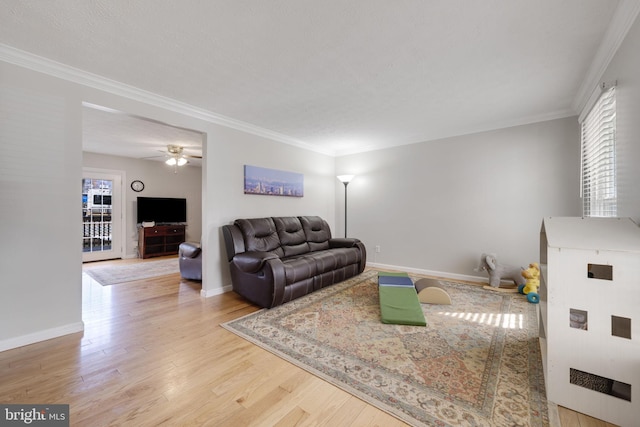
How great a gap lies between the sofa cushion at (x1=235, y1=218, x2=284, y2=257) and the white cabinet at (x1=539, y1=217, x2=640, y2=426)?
2964 millimetres

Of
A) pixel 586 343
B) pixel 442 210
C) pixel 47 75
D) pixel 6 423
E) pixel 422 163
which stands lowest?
pixel 6 423

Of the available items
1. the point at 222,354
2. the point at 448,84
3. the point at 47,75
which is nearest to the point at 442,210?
the point at 448,84

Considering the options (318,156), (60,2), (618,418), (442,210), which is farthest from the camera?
(318,156)

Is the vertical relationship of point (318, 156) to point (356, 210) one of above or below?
above

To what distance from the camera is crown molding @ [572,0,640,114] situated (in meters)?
1.59

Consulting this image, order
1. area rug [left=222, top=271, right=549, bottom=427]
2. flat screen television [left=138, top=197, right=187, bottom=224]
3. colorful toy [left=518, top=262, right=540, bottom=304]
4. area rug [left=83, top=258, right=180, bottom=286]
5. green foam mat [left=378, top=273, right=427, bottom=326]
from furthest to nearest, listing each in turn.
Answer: flat screen television [left=138, top=197, right=187, bottom=224] < area rug [left=83, top=258, right=180, bottom=286] < colorful toy [left=518, top=262, right=540, bottom=304] < green foam mat [left=378, top=273, right=427, bottom=326] < area rug [left=222, top=271, right=549, bottom=427]

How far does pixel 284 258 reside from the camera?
3623mm

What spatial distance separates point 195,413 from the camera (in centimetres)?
143

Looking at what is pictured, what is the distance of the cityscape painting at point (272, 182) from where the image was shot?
391 centimetres

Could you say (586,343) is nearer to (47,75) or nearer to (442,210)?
(442,210)

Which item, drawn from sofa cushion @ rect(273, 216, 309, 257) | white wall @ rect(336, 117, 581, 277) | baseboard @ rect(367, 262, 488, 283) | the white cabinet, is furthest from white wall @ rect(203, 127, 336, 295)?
the white cabinet

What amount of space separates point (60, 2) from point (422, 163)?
14.5ft

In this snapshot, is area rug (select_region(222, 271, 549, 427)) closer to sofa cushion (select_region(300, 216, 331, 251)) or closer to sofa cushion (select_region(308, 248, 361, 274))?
sofa cushion (select_region(308, 248, 361, 274))

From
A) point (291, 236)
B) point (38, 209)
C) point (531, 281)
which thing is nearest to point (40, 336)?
point (38, 209)
